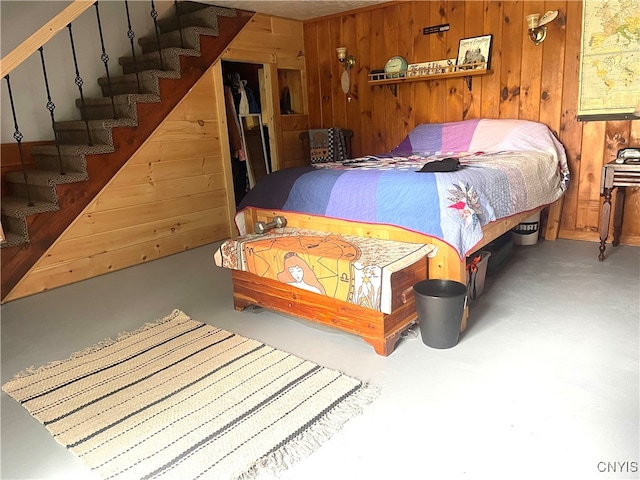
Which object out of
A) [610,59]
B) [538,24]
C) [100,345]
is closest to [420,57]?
[538,24]

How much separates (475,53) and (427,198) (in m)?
2.25

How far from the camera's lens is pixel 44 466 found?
1643mm

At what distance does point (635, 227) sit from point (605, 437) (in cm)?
264

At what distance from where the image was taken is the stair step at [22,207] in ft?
10.6

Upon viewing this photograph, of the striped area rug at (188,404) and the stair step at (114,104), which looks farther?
the stair step at (114,104)

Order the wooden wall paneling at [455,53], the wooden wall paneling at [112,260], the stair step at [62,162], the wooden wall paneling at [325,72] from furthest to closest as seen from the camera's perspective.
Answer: the wooden wall paneling at [325,72], the wooden wall paneling at [455,53], the stair step at [62,162], the wooden wall paneling at [112,260]

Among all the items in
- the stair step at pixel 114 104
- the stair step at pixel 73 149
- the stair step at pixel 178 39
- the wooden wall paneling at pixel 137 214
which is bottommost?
the wooden wall paneling at pixel 137 214

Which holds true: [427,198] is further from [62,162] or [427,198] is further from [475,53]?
[62,162]

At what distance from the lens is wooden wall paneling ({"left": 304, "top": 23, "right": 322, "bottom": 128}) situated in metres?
5.16

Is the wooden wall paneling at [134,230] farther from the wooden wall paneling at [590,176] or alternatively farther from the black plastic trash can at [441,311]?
the wooden wall paneling at [590,176]

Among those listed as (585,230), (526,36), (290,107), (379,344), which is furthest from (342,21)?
(379,344)

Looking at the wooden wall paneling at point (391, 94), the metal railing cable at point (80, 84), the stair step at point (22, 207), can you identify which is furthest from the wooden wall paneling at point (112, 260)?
the wooden wall paneling at point (391, 94)

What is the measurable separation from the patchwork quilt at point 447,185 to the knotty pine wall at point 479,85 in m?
0.22

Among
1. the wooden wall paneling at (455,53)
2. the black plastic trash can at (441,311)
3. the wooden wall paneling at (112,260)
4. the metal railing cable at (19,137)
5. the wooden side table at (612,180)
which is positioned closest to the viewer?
the black plastic trash can at (441,311)
